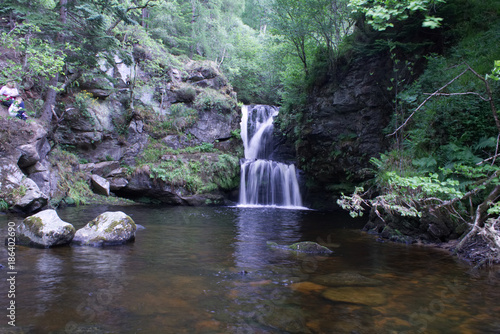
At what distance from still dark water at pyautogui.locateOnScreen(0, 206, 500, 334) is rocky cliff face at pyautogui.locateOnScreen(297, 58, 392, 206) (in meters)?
6.59

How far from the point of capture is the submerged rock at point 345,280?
4426 mm

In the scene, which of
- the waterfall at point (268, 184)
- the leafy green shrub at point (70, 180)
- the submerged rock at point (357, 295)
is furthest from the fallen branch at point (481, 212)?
the leafy green shrub at point (70, 180)

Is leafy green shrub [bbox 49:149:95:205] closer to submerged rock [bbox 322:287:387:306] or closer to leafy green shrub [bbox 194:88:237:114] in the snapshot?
leafy green shrub [bbox 194:88:237:114]

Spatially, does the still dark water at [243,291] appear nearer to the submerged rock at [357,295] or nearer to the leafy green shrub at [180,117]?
the submerged rock at [357,295]

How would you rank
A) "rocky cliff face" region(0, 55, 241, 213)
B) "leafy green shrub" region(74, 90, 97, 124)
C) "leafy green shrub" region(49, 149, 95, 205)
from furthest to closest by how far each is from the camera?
"leafy green shrub" region(74, 90, 97, 124)
"leafy green shrub" region(49, 149, 95, 205)
"rocky cliff face" region(0, 55, 241, 213)

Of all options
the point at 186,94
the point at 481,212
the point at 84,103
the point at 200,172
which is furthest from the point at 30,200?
the point at 481,212

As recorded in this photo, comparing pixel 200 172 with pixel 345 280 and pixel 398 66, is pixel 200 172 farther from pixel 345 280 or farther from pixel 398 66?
pixel 345 280

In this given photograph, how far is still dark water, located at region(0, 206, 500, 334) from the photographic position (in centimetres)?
320

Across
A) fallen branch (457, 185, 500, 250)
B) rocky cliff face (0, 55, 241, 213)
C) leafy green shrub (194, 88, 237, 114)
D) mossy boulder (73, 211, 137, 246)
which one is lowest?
mossy boulder (73, 211, 137, 246)

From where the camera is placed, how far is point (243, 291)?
13.5 feet

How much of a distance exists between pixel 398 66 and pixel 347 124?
2.96 meters

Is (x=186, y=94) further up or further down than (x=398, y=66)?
further up

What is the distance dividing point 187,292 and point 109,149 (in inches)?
585

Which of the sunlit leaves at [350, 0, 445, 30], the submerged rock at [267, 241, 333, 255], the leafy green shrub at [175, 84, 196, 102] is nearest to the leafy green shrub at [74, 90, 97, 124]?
the leafy green shrub at [175, 84, 196, 102]
